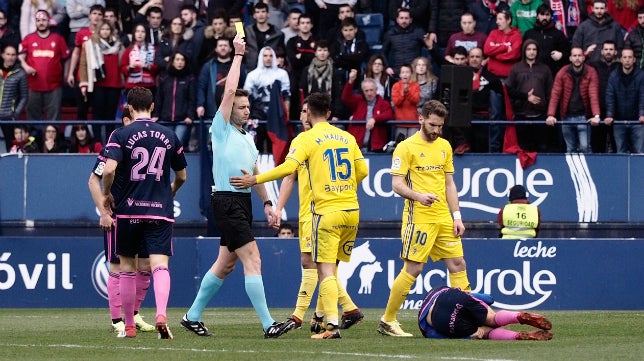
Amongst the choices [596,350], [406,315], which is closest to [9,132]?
[406,315]

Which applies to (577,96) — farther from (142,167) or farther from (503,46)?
(142,167)

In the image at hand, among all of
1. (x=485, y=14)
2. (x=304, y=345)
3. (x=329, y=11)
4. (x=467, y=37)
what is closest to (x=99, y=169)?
(x=304, y=345)

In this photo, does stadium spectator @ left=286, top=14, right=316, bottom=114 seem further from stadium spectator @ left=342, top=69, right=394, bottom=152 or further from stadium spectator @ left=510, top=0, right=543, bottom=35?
stadium spectator @ left=510, top=0, right=543, bottom=35

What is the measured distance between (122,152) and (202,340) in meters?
1.81

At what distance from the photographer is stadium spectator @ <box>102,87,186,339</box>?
39.4 ft

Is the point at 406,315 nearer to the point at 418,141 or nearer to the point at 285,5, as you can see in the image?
the point at 418,141

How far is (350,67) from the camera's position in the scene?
21.3 metres

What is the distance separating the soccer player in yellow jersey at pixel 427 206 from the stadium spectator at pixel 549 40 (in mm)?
7702

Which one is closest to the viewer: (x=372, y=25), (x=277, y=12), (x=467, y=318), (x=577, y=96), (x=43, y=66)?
A: (x=467, y=318)

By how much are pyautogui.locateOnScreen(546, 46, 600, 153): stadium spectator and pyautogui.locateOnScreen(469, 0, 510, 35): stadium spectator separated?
1.85m

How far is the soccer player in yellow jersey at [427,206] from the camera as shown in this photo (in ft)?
43.1

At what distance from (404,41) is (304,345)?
10589 millimetres

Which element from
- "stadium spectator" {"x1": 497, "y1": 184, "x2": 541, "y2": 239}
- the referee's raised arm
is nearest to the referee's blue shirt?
the referee's raised arm

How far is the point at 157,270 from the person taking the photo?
12008 millimetres
